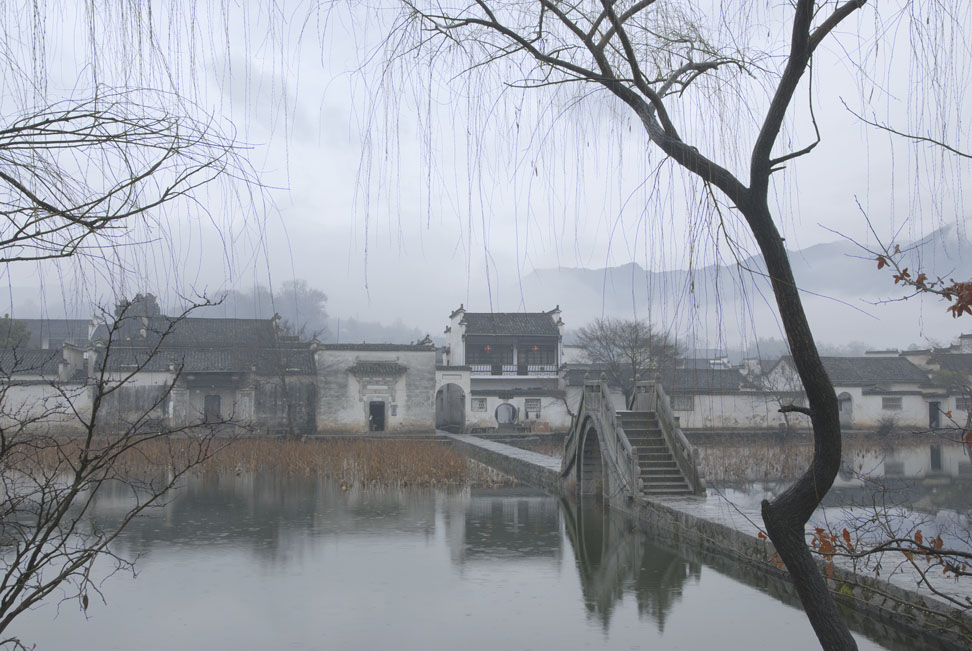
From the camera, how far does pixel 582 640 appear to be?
691cm

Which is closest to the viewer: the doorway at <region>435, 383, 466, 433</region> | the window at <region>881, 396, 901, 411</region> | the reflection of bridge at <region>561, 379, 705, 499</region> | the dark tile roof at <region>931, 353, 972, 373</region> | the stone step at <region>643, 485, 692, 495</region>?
the stone step at <region>643, 485, 692, 495</region>

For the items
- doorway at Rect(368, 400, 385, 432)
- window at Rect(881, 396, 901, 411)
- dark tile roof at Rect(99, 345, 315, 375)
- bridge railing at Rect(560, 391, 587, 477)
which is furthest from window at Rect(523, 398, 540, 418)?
bridge railing at Rect(560, 391, 587, 477)

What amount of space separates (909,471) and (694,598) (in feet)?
57.9

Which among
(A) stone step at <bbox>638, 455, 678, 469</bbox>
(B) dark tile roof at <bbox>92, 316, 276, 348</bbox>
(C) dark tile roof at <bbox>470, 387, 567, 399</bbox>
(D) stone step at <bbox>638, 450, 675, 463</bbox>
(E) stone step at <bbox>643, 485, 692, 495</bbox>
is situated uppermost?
(B) dark tile roof at <bbox>92, 316, 276, 348</bbox>

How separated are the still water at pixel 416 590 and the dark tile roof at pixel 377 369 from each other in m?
19.7

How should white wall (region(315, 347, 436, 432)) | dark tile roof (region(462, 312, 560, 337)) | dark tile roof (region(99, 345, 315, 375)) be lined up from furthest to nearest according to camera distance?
1. dark tile roof (region(462, 312, 560, 337))
2. white wall (region(315, 347, 436, 432))
3. dark tile roof (region(99, 345, 315, 375))

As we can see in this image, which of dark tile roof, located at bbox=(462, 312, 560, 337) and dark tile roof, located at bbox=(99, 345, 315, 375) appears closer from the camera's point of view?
dark tile roof, located at bbox=(99, 345, 315, 375)

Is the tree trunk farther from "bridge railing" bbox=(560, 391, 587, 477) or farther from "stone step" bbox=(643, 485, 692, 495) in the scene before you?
"bridge railing" bbox=(560, 391, 587, 477)

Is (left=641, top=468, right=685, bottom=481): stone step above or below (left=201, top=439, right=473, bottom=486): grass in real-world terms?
above

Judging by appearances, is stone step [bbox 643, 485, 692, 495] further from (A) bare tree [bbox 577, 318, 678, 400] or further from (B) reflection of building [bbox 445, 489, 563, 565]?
(A) bare tree [bbox 577, 318, 678, 400]

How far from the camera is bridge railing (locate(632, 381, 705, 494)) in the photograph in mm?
13250

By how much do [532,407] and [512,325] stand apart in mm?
6006

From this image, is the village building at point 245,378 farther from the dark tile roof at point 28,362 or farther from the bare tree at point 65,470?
the bare tree at point 65,470

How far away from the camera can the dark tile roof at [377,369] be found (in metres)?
33.5
